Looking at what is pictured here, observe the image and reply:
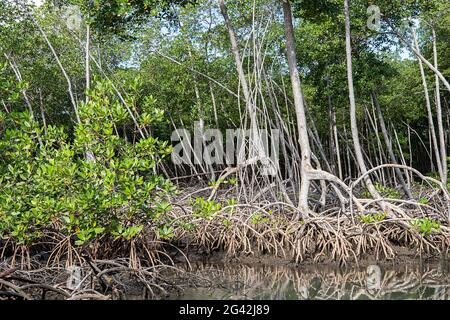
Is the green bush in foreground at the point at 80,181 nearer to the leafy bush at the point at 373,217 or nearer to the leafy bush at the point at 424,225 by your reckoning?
the leafy bush at the point at 373,217

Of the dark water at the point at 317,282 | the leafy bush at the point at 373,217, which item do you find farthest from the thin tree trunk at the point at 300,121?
the dark water at the point at 317,282

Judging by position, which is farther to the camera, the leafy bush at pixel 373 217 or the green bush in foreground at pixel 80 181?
the leafy bush at pixel 373 217

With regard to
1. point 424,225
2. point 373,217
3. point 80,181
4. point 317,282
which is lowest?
point 317,282

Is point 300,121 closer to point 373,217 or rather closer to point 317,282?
point 373,217

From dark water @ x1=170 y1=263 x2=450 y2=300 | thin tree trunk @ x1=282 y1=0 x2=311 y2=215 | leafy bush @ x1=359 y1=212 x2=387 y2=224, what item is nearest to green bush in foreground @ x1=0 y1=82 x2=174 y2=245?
dark water @ x1=170 y1=263 x2=450 y2=300

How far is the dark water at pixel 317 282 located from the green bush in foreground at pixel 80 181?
1.01 meters

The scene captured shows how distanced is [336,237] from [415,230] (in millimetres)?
988

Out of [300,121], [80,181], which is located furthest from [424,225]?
[80,181]

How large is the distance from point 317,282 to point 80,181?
2673 millimetres

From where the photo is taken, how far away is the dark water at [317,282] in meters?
4.59

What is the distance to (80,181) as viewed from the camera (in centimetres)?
511

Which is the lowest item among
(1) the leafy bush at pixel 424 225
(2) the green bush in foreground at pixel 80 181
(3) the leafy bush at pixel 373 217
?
(1) the leafy bush at pixel 424 225

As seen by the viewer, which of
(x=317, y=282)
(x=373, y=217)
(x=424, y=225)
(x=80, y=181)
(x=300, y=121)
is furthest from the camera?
(x=300, y=121)
